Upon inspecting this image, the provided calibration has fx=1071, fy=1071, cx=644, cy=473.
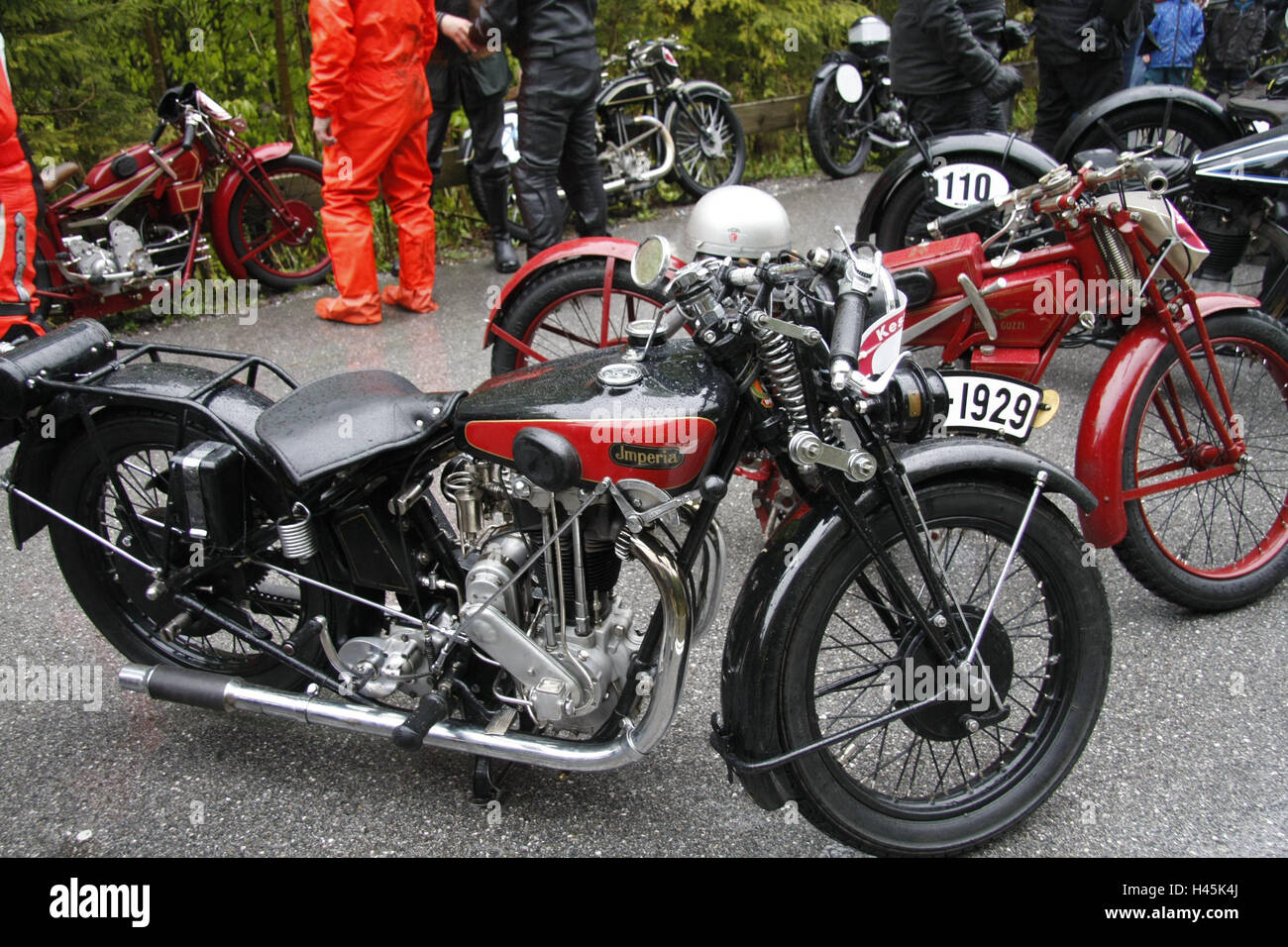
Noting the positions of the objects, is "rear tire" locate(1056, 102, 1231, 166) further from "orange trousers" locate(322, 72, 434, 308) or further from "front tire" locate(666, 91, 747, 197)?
"orange trousers" locate(322, 72, 434, 308)

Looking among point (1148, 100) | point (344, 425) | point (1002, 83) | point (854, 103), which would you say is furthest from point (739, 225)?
point (854, 103)

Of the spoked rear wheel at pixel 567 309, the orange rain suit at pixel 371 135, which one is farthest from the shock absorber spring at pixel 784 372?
the orange rain suit at pixel 371 135

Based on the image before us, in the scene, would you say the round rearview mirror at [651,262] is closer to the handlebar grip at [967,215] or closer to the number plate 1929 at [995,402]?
the number plate 1929 at [995,402]

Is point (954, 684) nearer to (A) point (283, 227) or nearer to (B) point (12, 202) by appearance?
(B) point (12, 202)

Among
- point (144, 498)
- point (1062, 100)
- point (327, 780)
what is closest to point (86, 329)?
point (144, 498)

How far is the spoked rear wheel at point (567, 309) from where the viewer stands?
11.8 ft

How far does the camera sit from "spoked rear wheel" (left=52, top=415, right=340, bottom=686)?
97.4 inches

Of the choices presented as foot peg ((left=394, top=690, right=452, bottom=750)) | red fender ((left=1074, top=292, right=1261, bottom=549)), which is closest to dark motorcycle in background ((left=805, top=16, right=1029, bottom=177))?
red fender ((left=1074, top=292, right=1261, bottom=549))

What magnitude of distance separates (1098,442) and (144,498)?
2489 mm

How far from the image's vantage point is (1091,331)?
3.70 m

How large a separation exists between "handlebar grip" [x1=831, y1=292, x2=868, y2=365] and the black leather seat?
31.5 inches

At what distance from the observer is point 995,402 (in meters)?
2.73
